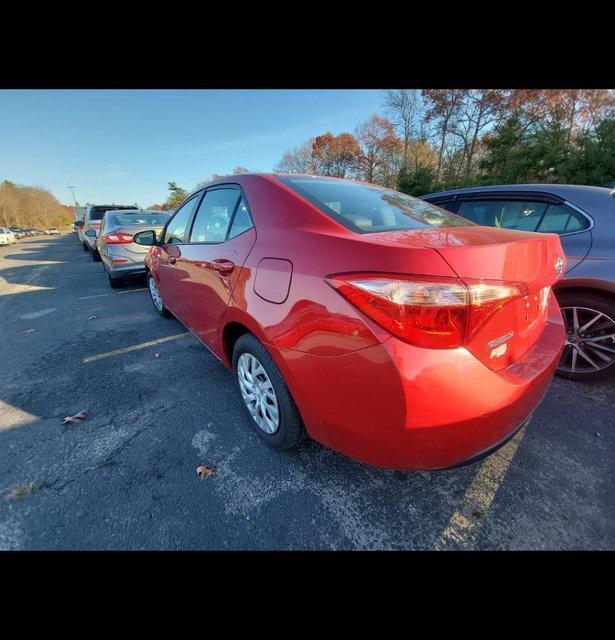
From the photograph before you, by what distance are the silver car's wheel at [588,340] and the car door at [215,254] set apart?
267 centimetres

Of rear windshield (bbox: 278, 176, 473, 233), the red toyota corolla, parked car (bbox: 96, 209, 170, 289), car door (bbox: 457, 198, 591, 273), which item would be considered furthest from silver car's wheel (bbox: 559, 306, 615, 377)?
parked car (bbox: 96, 209, 170, 289)

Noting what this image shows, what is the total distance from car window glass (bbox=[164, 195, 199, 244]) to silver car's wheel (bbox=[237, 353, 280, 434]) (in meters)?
1.69

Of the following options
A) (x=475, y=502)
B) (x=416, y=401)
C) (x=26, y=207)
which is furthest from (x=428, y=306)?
(x=26, y=207)

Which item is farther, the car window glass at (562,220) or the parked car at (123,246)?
the parked car at (123,246)

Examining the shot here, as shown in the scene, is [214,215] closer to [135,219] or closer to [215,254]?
[215,254]

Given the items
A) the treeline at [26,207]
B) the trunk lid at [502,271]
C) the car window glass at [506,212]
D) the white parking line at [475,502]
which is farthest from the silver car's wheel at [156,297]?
the treeline at [26,207]

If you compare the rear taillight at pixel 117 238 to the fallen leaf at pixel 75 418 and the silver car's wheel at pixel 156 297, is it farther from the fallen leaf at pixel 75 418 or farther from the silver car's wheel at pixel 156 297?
the fallen leaf at pixel 75 418

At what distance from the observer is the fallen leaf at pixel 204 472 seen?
1.87 meters

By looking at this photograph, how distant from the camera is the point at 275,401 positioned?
1825mm

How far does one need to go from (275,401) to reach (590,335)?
273cm

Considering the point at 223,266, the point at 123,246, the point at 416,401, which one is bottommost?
the point at 416,401

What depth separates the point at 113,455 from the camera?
2064 millimetres
